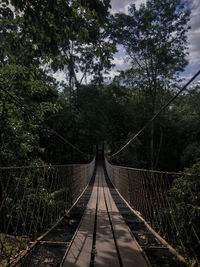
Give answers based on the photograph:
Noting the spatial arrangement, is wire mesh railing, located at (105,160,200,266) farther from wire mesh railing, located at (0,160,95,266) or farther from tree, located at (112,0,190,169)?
tree, located at (112,0,190,169)

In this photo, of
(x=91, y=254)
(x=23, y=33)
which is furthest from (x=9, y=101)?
(x=91, y=254)

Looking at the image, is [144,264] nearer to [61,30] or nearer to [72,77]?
[61,30]

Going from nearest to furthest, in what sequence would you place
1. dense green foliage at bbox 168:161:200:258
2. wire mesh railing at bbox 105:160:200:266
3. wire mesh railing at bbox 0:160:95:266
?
wire mesh railing at bbox 0:160:95:266 → wire mesh railing at bbox 105:160:200:266 → dense green foliage at bbox 168:161:200:258

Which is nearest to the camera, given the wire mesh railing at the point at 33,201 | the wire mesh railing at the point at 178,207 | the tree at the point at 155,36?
the wire mesh railing at the point at 33,201

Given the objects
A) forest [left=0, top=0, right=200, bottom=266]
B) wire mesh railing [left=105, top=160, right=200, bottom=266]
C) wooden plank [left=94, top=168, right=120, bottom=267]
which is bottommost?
wooden plank [left=94, top=168, right=120, bottom=267]

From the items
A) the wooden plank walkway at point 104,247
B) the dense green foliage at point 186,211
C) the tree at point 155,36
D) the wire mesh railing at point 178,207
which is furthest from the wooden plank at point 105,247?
the tree at point 155,36

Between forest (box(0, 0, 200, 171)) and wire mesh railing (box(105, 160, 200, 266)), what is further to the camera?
forest (box(0, 0, 200, 171))

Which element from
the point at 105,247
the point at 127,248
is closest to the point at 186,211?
the point at 127,248

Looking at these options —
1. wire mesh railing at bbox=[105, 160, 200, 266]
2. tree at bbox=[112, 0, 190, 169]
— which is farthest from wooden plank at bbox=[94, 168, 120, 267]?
tree at bbox=[112, 0, 190, 169]

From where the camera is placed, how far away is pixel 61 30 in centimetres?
198

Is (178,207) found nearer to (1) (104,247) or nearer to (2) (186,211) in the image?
(2) (186,211)

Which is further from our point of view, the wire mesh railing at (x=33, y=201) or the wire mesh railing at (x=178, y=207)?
the wire mesh railing at (x=178, y=207)

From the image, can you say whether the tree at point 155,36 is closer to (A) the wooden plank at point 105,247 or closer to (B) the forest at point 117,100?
(B) the forest at point 117,100

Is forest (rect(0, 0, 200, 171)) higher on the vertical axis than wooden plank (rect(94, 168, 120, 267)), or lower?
higher
